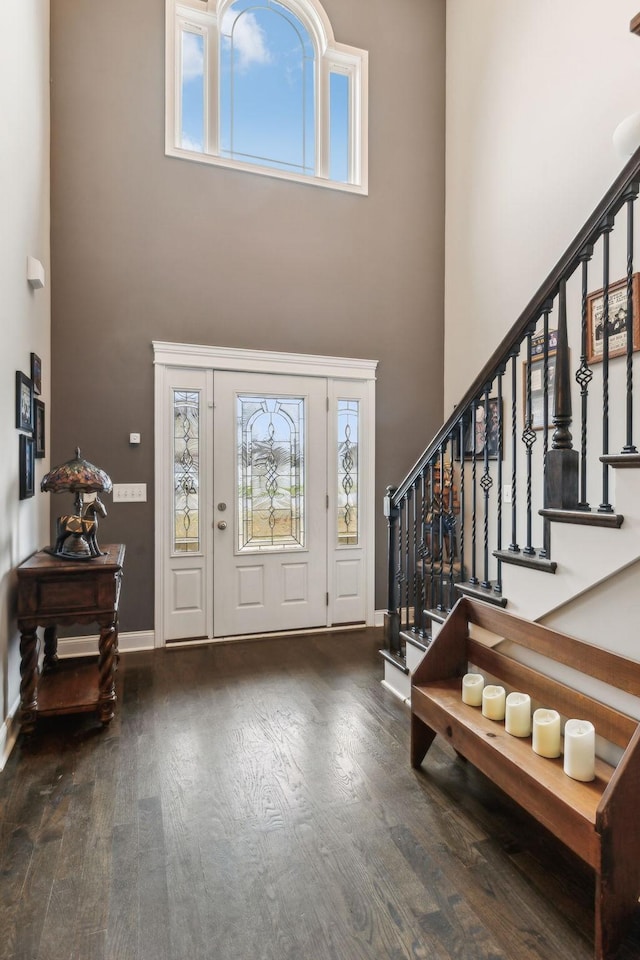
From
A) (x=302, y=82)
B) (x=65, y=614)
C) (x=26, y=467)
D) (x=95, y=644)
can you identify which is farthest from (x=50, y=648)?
(x=302, y=82)

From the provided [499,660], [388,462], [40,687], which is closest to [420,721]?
[499,660]

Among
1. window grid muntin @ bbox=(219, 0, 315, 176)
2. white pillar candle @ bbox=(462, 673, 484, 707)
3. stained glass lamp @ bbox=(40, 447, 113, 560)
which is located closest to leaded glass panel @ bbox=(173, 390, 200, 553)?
stained glass lamp @ bbox=(40, 447, 113, 560)

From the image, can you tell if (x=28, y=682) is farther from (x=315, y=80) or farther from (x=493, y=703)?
(x=315, y=80)

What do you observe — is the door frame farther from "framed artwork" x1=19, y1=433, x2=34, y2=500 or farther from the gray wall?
"framed artwork" x1=19, y1=433, x2=34, y2=500

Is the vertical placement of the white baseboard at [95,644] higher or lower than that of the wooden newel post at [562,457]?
lower

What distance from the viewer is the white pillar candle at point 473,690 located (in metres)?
2.17

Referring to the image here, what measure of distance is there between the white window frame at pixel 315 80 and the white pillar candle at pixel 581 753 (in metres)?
4.46

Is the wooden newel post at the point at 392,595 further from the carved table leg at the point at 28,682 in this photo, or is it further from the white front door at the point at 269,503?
the carved table leg at the point at 28,682

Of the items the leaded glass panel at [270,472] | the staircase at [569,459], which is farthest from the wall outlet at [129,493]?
the staircase at [569,459]

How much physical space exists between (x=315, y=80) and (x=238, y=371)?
2.76 m

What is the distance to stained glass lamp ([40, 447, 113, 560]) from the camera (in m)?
2.84

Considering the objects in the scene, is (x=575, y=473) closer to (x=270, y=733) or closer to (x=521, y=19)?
(x=270, y=733)

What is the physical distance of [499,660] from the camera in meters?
2.17

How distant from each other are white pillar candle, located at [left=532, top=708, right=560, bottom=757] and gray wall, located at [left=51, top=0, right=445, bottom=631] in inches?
114
